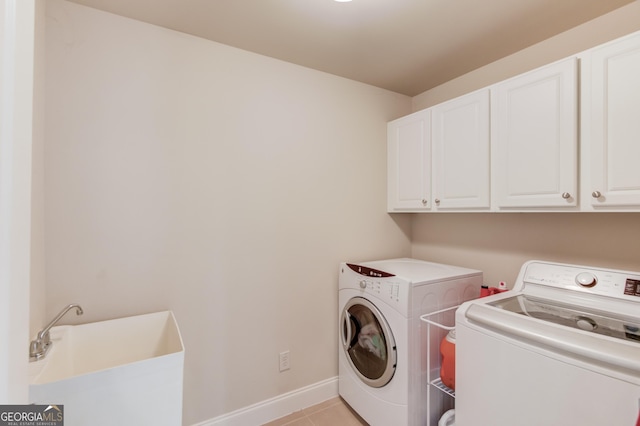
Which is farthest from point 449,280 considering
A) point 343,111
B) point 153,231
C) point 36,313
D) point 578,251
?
point 36,313

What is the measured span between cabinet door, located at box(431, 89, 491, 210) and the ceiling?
0.36 metres

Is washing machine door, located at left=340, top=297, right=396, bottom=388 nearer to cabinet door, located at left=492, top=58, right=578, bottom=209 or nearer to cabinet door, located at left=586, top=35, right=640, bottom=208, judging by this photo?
cabinet door, located at left=492, top=58, right=578, bottom=209

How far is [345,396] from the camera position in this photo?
2035 millimetres

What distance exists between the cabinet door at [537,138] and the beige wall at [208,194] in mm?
981

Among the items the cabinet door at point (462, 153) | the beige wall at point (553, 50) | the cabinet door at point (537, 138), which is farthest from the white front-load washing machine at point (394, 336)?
the beige wall at point (553, 50)

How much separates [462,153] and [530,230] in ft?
2.15

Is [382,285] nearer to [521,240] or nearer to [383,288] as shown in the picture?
[383,288]

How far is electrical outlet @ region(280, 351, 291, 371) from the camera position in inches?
76.7

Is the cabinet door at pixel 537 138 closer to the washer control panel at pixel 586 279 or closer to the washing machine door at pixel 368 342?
the washer control panel at pixel 586 279

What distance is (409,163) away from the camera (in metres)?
2.20

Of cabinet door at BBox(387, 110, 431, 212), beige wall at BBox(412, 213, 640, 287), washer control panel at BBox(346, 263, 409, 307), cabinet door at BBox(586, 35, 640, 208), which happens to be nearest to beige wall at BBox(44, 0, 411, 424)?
cabinet door at BBox(387, 110, 431, 212)

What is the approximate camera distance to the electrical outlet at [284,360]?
6.39 feet

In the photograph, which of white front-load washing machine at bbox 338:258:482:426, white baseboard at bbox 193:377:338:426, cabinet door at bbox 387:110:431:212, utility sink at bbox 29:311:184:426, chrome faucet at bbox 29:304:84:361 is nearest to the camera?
utility sink at bbox 29:311:184:426

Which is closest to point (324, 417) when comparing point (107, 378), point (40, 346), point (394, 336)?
point (394, 336)
